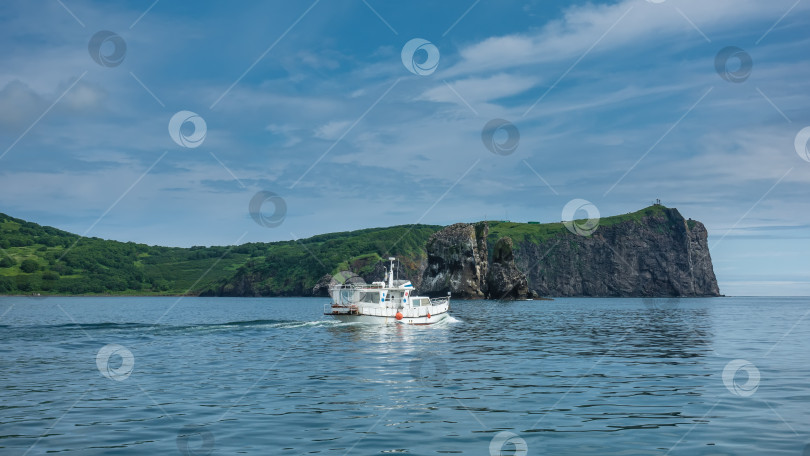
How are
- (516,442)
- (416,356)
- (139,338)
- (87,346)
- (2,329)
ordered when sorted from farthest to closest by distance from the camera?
(2,329) < (139,338) < (87,346) < (416,356) < (516,442)

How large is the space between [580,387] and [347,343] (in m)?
27.3

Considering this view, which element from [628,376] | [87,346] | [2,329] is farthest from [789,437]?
[2,329]

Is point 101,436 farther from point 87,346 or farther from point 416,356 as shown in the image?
point 87,346

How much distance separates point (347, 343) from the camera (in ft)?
169
